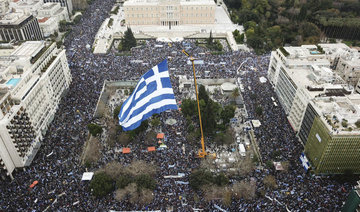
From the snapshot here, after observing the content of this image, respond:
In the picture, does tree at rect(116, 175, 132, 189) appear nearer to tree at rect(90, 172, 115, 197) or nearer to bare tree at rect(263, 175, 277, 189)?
tree at rect(90, 172, 115, 197)

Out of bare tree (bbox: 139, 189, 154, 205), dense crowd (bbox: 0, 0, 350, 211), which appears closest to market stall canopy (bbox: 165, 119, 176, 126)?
dense crowd (bbox: 0, 0, 350, 211)

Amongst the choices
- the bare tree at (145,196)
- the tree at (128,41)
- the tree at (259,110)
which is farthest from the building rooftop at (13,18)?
the tree at (259,110)

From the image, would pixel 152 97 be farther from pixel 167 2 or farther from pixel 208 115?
pixel 167 2

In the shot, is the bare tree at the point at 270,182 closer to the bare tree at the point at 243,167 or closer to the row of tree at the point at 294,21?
the bare tree at the point at 243,167

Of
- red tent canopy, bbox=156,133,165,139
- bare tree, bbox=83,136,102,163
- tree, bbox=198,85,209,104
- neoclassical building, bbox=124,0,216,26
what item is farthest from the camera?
neoclassical building, bbox=124,0,216,26

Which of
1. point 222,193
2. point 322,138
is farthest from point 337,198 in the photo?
point 222,193
